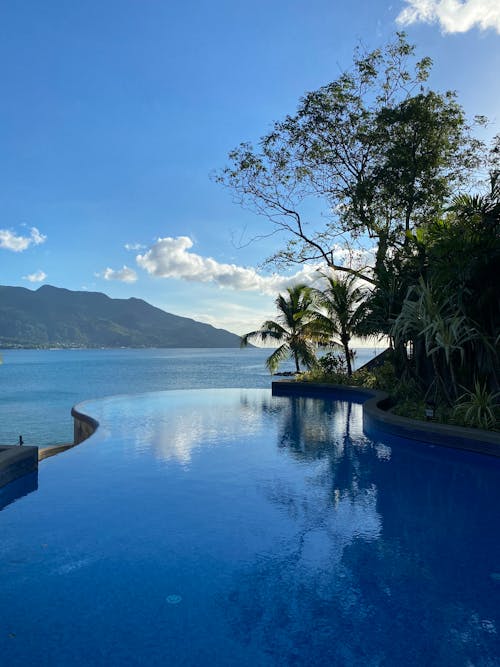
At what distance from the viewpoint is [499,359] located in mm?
8281

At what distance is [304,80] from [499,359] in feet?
44.6

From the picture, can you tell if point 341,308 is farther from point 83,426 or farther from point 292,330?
point 83,426

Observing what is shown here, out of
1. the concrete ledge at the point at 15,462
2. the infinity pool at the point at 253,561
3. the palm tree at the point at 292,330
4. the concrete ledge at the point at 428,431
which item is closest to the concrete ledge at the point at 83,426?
the infinity pool at the point at 253,561

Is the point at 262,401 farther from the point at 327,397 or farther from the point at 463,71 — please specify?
the point at 463,71

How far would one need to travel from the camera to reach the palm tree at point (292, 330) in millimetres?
19734

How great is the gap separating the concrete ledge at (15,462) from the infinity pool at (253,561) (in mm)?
183

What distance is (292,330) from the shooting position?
20.3 metres

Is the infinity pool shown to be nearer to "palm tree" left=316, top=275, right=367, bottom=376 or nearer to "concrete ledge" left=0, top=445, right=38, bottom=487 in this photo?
"concrete ledge" left=0, top=445, right=38, bottom=487

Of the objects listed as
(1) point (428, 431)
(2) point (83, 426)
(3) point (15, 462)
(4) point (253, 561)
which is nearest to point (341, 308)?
(1) point (428, 431)

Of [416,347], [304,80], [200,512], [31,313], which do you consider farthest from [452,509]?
[31,313]

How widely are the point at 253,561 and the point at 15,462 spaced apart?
3.96m

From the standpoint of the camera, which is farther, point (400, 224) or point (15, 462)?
point (400, 224)

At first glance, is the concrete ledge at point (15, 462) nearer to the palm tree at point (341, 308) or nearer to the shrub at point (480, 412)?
the shrub at point (480, 412)

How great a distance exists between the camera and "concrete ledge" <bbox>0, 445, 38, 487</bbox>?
5.67 meters
